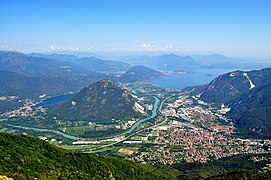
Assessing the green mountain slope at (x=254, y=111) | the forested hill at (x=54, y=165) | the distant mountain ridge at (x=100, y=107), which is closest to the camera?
the forested hill at (x=54, y=165)

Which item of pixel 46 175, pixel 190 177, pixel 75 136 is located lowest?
pixel 75 136

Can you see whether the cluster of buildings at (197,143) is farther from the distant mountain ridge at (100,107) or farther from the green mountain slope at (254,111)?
the distant mountain ridge at (100,107)

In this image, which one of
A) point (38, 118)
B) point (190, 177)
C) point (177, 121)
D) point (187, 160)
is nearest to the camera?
point (190, 177)

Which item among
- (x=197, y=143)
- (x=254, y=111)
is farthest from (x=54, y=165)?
(x=254, y=111)

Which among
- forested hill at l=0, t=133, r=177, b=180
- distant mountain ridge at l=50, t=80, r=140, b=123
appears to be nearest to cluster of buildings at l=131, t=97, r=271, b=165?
forested hill at l=0, t=133, r=177, b=180

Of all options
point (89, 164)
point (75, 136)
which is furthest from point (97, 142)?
point (89, 164)

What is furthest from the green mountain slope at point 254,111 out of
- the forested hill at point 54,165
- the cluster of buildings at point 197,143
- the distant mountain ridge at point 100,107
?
the forested hill at point 54,165

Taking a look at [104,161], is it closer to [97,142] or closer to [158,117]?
[97,142]
